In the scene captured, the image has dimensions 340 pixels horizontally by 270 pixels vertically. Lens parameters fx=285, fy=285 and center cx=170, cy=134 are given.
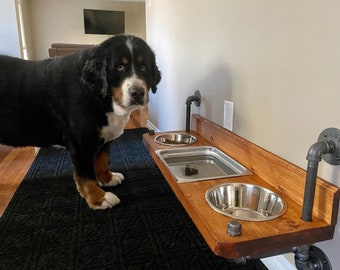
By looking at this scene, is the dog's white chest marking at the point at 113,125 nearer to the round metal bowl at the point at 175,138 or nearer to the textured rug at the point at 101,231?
the round metal bowl at the point at 175,138

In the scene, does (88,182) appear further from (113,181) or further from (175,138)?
(175,138)

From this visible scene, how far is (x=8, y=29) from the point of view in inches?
145

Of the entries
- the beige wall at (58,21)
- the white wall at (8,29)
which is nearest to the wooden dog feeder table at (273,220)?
the white wall at (8,29)

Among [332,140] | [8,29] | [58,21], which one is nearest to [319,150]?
[332,140]

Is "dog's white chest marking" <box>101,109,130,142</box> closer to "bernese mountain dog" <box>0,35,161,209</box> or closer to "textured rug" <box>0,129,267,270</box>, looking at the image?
"bernese mountain dog" <box>0,35,161,209</box>

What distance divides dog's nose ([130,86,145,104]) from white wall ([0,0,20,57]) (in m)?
3.15

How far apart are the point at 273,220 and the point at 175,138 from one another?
96cm

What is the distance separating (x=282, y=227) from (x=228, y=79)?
2.71 ft

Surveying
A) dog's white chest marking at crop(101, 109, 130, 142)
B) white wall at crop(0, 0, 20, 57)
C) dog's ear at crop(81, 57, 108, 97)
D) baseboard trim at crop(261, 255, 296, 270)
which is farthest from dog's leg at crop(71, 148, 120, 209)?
white wall at crop(0, 0, 20, 57)

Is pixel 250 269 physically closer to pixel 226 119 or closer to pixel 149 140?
pixel 226 119

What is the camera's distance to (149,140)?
1.63 meters

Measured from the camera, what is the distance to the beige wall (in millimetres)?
7566

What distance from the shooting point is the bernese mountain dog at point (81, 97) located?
1365 millimetres

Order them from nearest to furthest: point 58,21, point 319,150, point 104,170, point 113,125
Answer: point 319,150
point 113,125
point 104,170
point 58,21
